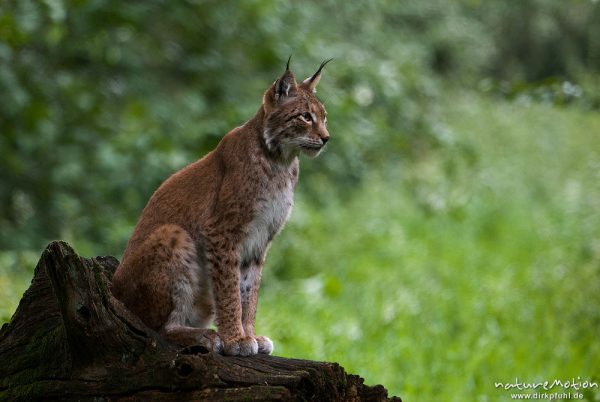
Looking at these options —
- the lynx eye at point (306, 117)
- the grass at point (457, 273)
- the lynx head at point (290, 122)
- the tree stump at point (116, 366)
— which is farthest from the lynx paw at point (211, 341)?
the grass at point (457, 273)

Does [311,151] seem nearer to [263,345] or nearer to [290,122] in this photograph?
[290,122]

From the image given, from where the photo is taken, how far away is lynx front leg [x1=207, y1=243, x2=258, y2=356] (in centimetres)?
446

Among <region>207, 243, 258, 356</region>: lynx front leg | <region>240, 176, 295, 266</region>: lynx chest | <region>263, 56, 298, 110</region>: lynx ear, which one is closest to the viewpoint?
<region>207, 243, 258, 356</region>: lynx front leg

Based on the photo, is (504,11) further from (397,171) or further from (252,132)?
(252,132)

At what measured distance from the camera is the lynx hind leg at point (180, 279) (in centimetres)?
431

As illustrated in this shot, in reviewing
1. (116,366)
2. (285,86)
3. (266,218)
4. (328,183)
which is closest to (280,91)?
(285,86)

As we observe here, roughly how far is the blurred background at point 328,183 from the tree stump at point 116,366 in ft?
8.43

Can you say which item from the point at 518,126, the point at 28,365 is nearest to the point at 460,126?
the point at 518,126

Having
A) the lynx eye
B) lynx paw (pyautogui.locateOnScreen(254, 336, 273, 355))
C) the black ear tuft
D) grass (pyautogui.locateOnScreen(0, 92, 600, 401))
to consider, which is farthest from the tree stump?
grass (pyautogui.locateOnScreen(0, 92, 600, 401))

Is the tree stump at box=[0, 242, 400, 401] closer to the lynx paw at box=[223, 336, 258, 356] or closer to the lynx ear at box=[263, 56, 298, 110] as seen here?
the lynx paw at box=[223, 336, 258, 356]

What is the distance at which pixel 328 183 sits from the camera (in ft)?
31.1

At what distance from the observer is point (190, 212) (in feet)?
15.1

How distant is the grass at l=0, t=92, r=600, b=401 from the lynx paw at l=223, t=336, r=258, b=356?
2.38 metres

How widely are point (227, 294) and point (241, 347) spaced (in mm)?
317
